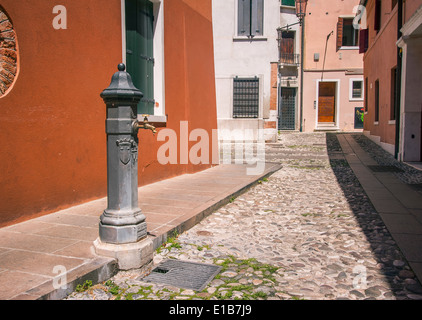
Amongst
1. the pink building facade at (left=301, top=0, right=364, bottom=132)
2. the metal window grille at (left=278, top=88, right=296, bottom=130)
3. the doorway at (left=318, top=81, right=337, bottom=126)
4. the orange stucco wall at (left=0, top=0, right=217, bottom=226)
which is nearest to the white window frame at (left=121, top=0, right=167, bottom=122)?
the orange stucco wall at (left=0, top=0, right=217, bottom=226)

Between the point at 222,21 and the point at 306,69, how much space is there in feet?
29.4

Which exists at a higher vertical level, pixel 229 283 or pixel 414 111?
pixel 414 111

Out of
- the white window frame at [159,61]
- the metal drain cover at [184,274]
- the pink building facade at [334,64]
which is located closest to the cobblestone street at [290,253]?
the metal drain cover at [184,274]

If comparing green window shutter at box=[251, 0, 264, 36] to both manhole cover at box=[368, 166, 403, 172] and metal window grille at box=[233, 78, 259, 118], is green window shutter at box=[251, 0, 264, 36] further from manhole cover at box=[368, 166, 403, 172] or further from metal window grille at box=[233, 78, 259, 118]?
manhole cover at box=[368, 166, 403, 172]

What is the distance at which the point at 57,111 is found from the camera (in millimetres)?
4387

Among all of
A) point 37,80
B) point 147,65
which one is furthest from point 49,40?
point 147,65

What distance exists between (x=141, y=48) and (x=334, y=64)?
2027 centimetres

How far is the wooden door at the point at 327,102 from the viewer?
24.8 meters

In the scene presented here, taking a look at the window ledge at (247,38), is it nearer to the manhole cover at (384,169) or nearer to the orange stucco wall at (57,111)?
the manhole cover at (384,169)

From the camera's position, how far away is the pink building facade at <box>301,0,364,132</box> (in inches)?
930

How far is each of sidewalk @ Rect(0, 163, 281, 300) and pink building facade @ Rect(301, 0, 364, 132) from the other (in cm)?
1951

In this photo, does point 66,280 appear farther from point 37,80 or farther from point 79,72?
point 79,72

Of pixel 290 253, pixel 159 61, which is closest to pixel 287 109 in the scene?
pixel 159 61
